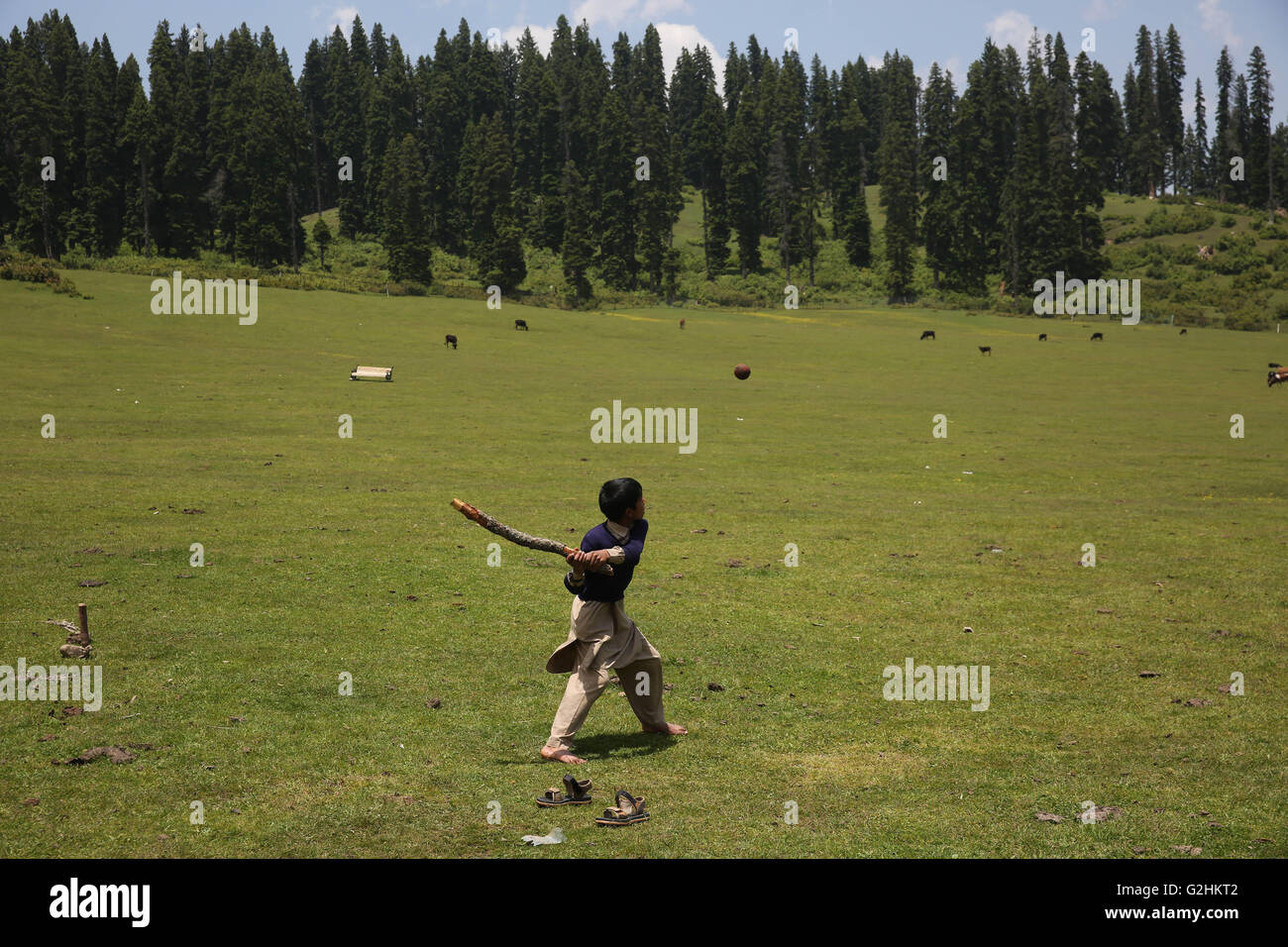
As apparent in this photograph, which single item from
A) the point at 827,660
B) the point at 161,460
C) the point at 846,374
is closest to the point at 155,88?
the point at 846,374

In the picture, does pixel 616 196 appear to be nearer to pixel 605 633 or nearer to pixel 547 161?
pixel 547 161

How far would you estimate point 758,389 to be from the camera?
52.1 m

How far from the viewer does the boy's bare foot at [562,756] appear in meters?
9.95

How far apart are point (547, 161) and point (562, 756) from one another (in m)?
161

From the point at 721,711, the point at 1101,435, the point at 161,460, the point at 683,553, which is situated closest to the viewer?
the point at 721,711

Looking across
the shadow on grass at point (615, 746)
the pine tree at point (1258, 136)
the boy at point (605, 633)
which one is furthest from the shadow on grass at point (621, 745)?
the pine tree at point (1258, 136)

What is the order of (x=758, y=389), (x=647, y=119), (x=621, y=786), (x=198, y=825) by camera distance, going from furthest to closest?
1. (x=647, y=119)
2. (x=758, y=389)
3. (x=621, y=786)
4. (x=198, y=825)

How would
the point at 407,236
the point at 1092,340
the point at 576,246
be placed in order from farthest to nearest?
the point at 576,246
the point at 407,236
the point at 1092,340

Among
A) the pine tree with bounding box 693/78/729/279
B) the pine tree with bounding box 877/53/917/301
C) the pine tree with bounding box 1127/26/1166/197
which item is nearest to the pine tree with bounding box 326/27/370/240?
the pine tree with bounding box 693/78/729/279

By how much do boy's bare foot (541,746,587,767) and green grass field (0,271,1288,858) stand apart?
0.85ft

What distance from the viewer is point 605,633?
1027cm

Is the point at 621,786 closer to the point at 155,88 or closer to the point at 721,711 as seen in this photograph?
the point at 721,711

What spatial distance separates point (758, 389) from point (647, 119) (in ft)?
316

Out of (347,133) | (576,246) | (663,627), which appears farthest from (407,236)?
(663,627)
